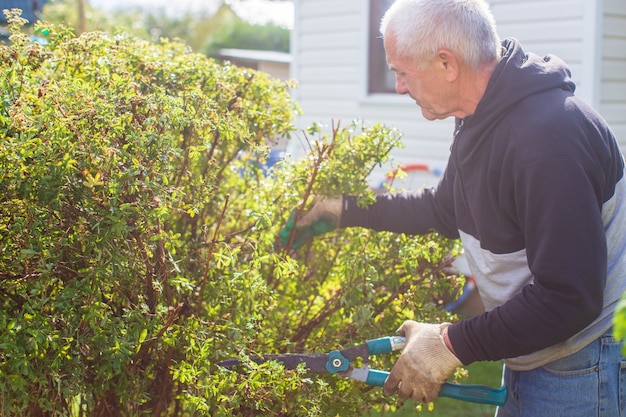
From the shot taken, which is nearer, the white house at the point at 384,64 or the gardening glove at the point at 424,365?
the gardening glove at the point at 424,365

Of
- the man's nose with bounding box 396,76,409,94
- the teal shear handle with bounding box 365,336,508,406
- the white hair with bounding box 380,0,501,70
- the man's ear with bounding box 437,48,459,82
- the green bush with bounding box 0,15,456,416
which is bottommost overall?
the teal shear handle with bounding box 365,336,508,406

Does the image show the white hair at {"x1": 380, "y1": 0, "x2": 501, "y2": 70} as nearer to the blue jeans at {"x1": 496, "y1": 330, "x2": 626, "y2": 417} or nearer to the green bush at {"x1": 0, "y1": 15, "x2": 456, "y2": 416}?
the green bush at {"x1": 0, "y1": 15, "x2": 456, "y2": 416}

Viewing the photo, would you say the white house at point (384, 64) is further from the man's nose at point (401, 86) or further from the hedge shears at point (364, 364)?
the hedge shears at point (364, 364)

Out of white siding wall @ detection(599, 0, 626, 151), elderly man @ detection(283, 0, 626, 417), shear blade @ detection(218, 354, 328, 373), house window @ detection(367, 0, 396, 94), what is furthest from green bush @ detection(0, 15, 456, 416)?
house window @ detection(367, 0, 396, 94)

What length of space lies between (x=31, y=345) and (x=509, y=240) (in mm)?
1430

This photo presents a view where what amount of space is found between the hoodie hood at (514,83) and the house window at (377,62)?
19.8 feet

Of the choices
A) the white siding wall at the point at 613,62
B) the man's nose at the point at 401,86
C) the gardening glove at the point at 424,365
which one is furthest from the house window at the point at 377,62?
the gardening glove at the point at 424,365

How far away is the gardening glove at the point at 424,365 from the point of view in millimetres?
2340

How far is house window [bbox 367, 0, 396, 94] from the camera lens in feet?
27.4

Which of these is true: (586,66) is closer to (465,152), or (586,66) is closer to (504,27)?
(504,27)

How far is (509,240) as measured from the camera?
7.72 feet

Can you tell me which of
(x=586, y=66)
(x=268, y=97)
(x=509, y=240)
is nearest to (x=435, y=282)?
(x=509, y=240)

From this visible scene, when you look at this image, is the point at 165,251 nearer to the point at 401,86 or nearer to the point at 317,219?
the point at 317,219

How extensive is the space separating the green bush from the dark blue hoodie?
19.9 inches
